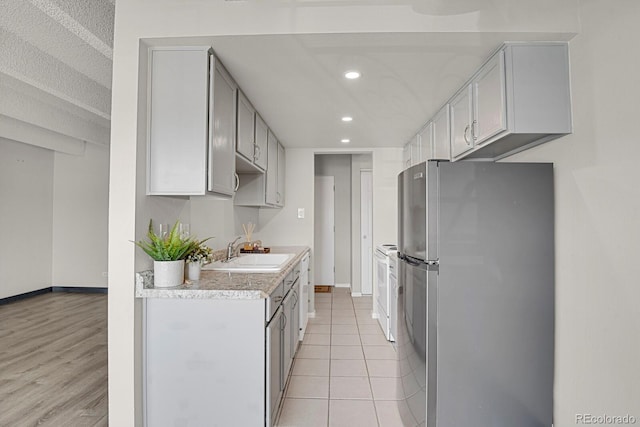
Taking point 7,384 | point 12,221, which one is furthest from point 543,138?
point 12,221

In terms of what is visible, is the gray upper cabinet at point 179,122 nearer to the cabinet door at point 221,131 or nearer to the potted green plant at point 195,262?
the cabinet door at point 221,131

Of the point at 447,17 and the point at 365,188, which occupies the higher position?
the point at 447,17

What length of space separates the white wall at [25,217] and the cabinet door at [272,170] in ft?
13.9

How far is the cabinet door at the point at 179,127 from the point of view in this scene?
1812 millimetres

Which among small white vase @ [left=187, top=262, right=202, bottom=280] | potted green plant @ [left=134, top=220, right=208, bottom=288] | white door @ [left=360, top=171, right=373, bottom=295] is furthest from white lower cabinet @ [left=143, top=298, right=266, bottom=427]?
white door @ [left=360, top=171, right=373, bottom=295]

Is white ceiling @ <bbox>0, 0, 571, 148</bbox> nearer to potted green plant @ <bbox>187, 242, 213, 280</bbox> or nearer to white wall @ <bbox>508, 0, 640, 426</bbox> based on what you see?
white wall @ <bbox>508, 0, 640, 426</bbox>

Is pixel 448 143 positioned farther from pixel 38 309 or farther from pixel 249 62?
pixel 38 309

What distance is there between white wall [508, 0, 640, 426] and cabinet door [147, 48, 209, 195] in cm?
189

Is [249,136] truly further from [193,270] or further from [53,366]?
[53,366]

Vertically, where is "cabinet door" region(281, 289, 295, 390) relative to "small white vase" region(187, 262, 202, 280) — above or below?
below

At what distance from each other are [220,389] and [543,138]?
7.14 ft

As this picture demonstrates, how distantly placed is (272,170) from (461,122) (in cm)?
197

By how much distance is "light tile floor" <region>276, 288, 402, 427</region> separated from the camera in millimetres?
2152

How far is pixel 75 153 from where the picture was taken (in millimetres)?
5434
